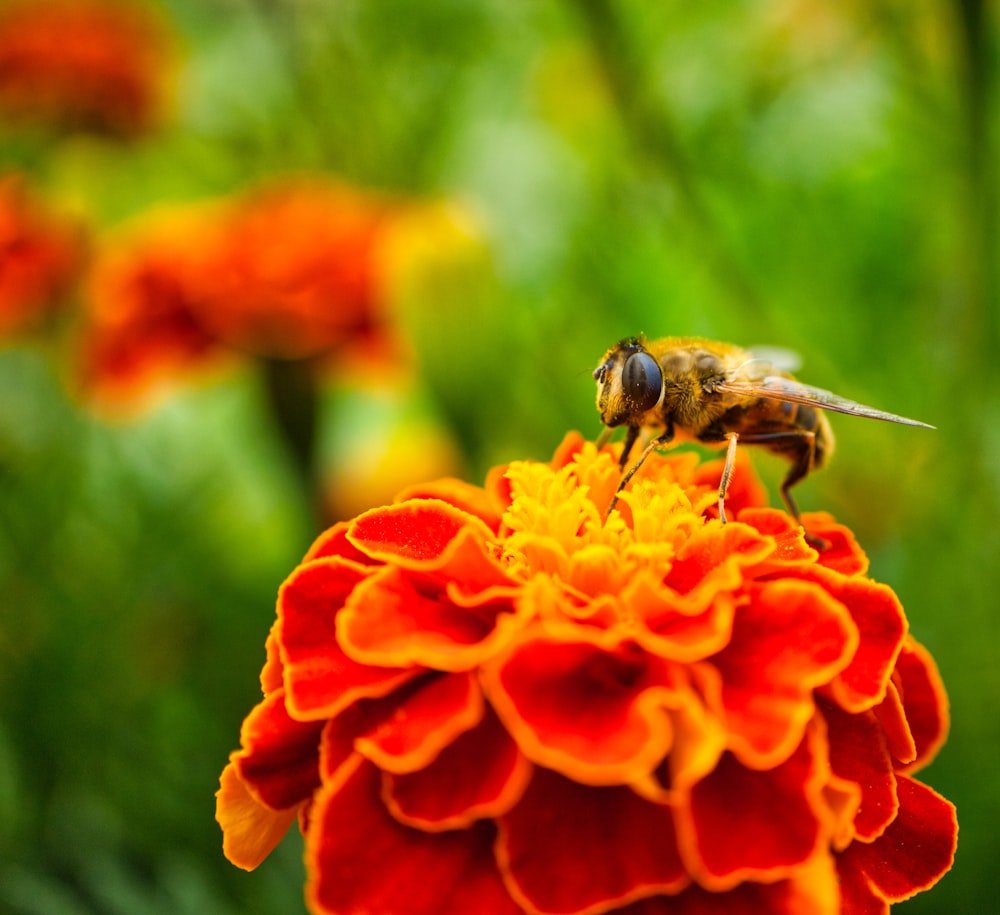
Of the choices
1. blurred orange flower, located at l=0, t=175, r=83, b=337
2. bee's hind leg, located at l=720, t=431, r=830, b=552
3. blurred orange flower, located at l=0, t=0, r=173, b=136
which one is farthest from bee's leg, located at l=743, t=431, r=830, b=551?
blurred orange flower, located at l=0, t=0, r=173, b=136

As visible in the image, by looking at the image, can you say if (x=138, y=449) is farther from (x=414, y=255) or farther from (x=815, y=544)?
(x=815, y=544)

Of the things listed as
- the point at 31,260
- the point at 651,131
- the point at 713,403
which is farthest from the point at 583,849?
the point at 31,260

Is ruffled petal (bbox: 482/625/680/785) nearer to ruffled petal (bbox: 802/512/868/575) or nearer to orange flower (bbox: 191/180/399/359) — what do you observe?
ruffled petal (bbox: 802/512/868/575)

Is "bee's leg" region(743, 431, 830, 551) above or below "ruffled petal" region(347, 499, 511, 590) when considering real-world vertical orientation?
below

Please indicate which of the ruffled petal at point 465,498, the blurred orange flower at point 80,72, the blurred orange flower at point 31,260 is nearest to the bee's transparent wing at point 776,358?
the ruffled petal at point 465,498

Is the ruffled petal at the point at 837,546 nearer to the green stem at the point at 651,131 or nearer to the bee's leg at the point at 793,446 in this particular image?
the bee's leg at the point at 793,446

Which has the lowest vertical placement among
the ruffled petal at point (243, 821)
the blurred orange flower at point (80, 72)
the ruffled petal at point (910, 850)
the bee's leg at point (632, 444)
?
the ruffled petal at point (910, 850)
